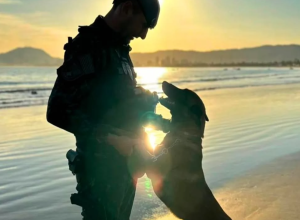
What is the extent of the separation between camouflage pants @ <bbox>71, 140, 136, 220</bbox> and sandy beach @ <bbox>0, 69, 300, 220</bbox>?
222 cm

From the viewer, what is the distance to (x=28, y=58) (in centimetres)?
17300

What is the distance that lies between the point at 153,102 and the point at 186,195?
76cm

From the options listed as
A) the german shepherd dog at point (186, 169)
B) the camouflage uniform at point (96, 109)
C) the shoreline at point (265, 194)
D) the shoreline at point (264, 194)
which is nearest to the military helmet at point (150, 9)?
the camouflage uniform at point (96, 109)

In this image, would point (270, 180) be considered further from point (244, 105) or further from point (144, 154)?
point (244, 105)

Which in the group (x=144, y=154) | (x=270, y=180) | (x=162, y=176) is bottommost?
(x=270, y=180)

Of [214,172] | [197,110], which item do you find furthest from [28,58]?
[197,110]

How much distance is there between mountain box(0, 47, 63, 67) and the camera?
500ft

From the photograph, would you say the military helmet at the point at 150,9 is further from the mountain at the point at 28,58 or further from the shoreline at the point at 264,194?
the mountain at the point at 28,58

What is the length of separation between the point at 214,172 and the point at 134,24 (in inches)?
176

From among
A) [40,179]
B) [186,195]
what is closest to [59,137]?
[40,179]

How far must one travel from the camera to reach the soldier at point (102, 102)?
2.18 meters

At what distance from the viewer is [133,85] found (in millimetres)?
2451

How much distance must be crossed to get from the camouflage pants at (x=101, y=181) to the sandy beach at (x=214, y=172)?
2.22 m

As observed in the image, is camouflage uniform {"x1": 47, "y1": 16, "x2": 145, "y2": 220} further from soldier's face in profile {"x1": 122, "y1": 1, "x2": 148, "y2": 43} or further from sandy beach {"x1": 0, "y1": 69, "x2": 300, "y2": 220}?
sandy beach {"x1": 0, "y1": 69, "x2": 300, "y2": 220}
